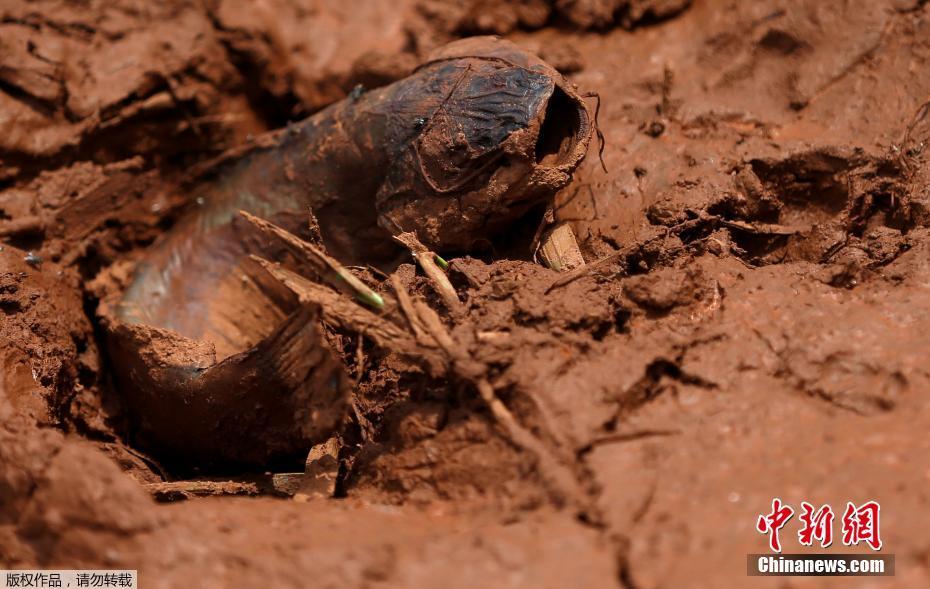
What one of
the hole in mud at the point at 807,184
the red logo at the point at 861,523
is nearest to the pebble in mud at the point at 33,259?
the hole in mud at the point at 807,184

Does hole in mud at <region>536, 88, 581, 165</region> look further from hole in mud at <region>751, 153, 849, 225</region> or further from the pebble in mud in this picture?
the pebble in mud

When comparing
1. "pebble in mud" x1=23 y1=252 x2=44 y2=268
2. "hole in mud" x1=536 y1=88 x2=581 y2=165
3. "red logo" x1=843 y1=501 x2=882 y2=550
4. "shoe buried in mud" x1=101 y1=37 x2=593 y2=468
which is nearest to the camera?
"red logo" x1=843 y1=501 x2=882 y2=550

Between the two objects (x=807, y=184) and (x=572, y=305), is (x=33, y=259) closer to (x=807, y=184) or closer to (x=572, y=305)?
(x=572, y=305)

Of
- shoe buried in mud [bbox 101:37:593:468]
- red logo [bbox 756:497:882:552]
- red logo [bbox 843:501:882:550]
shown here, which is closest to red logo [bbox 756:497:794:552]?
red logo [bbox 756:497:882:552]

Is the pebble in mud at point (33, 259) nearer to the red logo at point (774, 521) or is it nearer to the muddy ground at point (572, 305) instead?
the muddy ground at point (572, 305)

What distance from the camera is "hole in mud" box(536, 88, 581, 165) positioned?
240 cm

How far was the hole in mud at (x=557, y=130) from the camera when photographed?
7.88 ft

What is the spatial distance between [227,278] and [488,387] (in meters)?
1.49

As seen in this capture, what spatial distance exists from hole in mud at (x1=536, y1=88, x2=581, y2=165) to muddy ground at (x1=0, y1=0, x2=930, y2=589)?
0.30 m

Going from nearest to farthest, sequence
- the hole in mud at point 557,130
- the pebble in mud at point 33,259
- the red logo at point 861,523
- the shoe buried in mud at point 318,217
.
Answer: the red logo at point 861,523 < the shoe buried in mud at point 318,217 < the hole in mud at point 557,130 < the pebble in mud at point 33,259

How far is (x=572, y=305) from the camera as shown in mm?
2127

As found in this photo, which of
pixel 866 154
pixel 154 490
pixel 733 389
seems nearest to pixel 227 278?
pixel 154 490

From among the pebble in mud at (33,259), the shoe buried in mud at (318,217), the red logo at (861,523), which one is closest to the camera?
the red logo at (861,523)

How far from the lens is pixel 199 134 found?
348 centimetres
